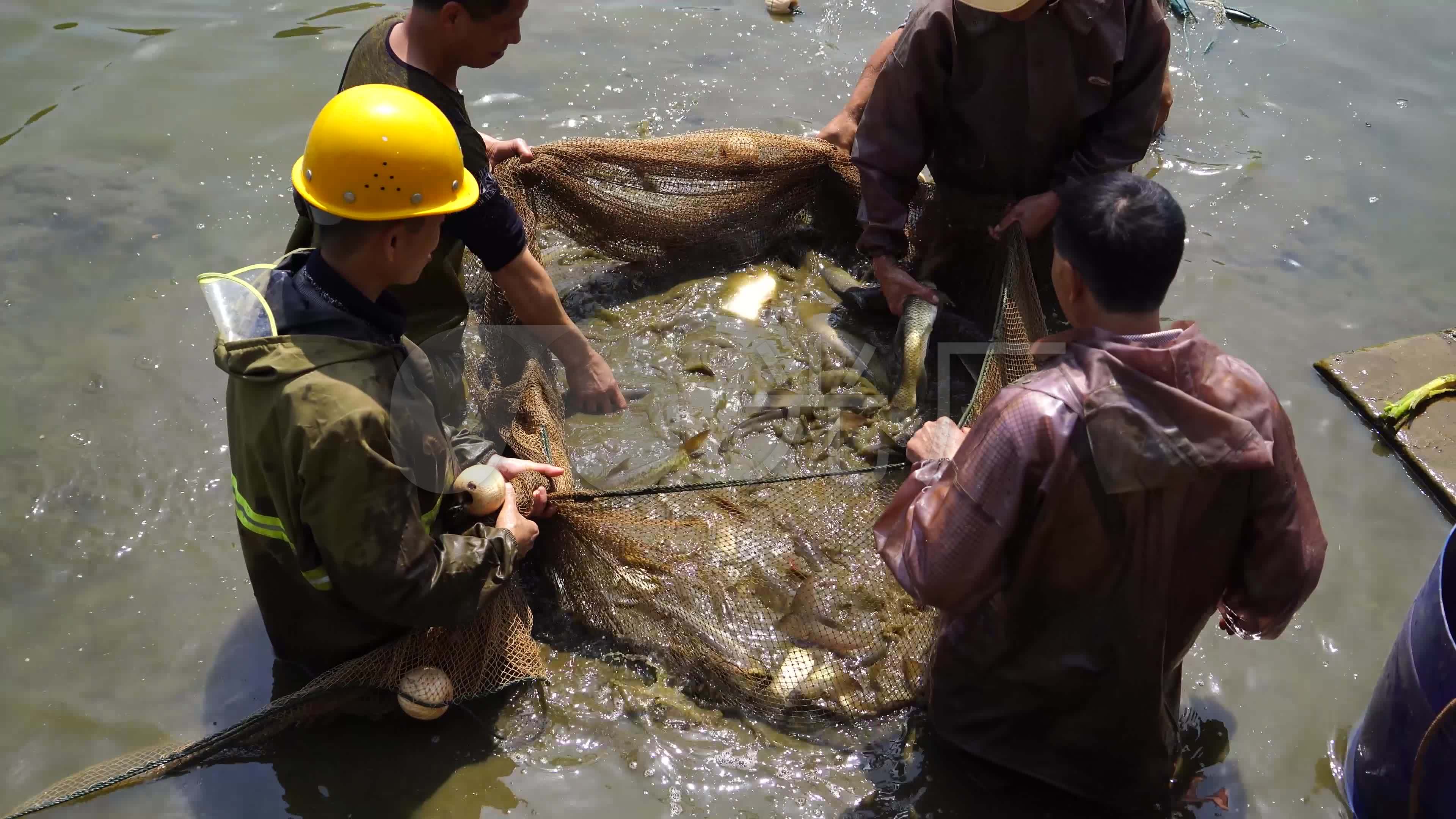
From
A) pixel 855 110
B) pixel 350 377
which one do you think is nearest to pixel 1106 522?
pixel 350 377

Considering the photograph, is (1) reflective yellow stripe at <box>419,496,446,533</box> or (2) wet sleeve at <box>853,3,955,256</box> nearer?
(1) reflective yellow stripe at <box>419,496,446,533</box>

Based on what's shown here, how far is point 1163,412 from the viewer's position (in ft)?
7.50

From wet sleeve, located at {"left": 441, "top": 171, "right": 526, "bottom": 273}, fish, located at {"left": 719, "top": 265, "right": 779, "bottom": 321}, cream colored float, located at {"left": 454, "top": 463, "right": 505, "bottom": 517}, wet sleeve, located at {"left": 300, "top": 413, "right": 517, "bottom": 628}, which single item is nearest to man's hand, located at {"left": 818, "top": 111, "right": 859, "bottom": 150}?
fish, located at {"left": 719, "top": 265, "right": 779, "bottom": 321}

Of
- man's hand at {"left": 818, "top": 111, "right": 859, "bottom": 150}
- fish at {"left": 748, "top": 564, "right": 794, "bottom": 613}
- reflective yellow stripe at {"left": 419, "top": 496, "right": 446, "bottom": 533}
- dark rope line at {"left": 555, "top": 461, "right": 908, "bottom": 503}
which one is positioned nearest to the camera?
reflective yellow stripe at {"left": 419, "top": 496, "right": 446, "bottom": 533}

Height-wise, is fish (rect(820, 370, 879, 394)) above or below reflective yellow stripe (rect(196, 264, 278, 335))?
below

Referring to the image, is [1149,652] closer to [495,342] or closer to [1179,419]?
[1179,419]

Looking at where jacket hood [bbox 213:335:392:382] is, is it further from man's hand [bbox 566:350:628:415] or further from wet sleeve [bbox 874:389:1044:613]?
man's hand [bbox 566:350:628:415]

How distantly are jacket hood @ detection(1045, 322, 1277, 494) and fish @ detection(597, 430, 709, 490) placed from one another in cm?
221

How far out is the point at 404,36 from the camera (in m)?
3.47

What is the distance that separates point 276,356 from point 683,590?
171 centimetres

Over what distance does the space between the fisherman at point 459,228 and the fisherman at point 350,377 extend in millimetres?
580

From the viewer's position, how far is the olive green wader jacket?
2.49 m

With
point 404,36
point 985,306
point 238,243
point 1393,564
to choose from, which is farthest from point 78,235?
point 1393,564

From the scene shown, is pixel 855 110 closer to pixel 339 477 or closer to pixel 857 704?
pixel 857 704
